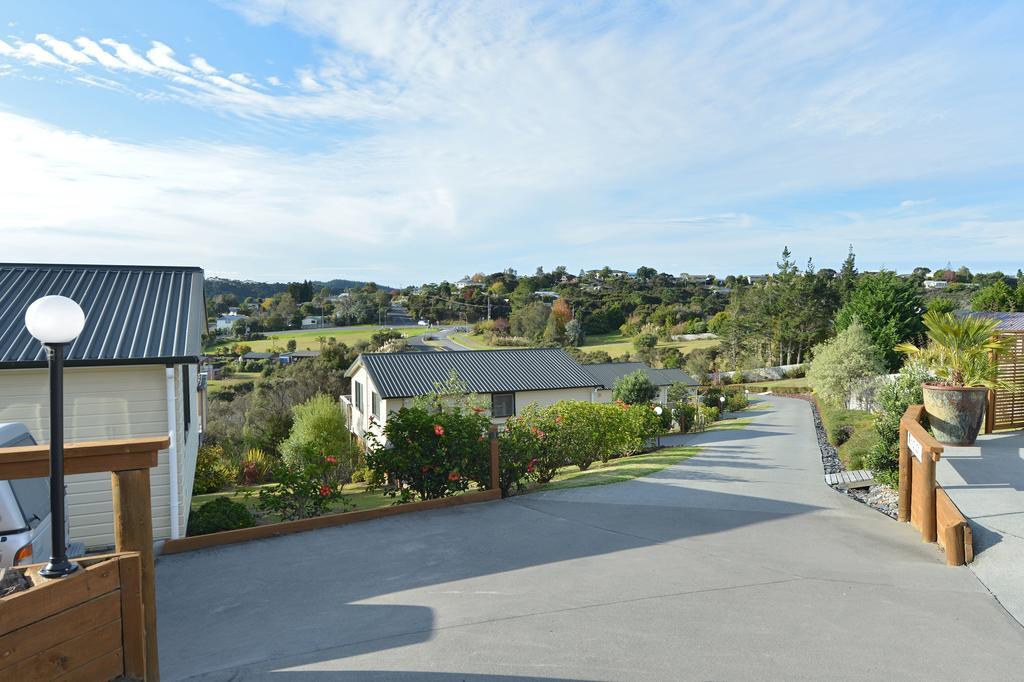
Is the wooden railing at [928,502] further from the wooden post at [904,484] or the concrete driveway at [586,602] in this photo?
the concrete driveway at [586,602]

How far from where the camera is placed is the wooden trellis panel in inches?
492

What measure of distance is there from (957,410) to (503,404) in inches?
784

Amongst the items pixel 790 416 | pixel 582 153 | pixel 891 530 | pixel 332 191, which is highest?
pixel 582 153

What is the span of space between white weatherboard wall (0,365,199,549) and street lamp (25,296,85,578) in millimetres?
5376

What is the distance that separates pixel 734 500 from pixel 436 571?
20.7 ft

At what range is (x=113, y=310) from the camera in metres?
9.23

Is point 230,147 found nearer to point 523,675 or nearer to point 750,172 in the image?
point 523,675

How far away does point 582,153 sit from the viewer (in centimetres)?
1953

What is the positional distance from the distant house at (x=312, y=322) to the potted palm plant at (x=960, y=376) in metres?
58.6

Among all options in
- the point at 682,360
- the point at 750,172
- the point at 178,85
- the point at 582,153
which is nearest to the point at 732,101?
the point at 582,153

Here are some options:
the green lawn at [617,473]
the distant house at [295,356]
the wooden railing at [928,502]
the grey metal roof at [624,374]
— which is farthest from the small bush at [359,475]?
the distant house at [295,356]

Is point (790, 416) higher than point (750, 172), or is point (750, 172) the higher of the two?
point (750, 172)

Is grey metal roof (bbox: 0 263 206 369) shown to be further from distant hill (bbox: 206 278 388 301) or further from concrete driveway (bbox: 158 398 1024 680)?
distant hill (bbox: 206 278 388 301)

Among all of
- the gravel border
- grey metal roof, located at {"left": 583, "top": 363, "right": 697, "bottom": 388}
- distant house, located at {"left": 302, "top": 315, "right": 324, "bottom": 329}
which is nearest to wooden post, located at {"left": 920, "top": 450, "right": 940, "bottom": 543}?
the gravel border
